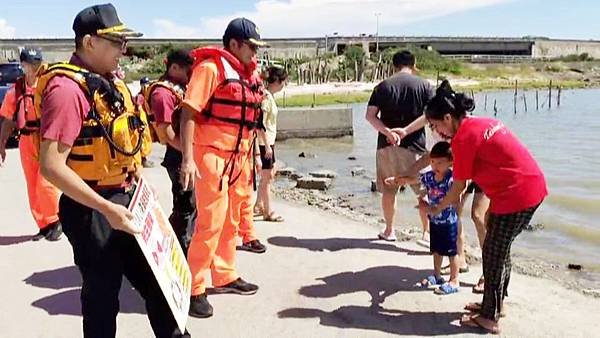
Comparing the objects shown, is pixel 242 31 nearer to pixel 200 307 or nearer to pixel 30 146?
pixel 200 307

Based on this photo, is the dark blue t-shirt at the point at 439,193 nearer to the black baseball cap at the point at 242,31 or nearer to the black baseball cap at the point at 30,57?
the black baseball cap at the point at 242,31

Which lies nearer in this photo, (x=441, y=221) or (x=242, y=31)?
(x=242, y=31)

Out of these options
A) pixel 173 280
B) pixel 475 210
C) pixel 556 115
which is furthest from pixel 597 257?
pixel 556 115

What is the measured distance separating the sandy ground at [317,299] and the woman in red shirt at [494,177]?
364 mm

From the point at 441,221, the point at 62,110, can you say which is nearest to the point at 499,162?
the point at 441,221

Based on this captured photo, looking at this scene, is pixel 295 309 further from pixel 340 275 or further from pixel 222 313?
pixel 340 275

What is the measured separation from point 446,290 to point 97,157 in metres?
3.21

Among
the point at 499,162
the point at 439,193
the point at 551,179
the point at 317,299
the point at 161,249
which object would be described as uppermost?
the point at 499,162

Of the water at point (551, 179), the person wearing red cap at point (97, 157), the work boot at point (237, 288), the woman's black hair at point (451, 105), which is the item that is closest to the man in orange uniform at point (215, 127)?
the work boot at point (237, 288)

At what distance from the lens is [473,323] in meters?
4.80

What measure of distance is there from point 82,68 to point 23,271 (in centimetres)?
352

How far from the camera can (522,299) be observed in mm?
5422

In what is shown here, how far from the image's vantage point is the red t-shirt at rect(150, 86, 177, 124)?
18.1 ft

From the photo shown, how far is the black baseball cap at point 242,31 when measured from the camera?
513cm
